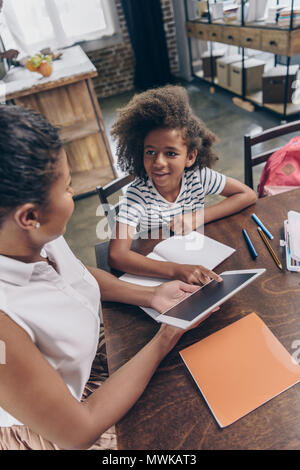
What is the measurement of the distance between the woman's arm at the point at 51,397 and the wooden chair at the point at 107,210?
42 cm

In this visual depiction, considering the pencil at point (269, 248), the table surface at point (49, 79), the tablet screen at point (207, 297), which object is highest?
the table surface at point (49, 79)

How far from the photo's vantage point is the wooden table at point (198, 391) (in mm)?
552

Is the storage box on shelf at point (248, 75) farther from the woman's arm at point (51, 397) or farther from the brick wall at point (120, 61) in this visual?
the woman's arm at point (51, 397)

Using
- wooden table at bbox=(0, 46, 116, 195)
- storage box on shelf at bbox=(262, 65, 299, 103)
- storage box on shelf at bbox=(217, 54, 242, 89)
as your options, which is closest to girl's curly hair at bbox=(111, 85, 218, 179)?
wooden table at bbox=(0, 46, 116, 195)

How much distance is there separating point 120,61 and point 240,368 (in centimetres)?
594

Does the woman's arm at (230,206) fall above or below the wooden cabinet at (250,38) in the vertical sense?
below

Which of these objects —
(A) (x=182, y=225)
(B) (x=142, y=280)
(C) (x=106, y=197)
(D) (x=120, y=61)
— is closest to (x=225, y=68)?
(D) (x=120, y=61)

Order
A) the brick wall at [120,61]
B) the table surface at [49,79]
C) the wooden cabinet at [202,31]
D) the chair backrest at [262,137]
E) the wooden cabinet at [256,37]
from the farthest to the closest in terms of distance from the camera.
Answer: the brick wall at [120,61] → the wooden cabinet at [202,31] → the wooden cabinet at [256,37] → the table surface at [49,79] → the chair backrest at [262,137]

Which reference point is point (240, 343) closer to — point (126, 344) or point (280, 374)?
point (280, 374)

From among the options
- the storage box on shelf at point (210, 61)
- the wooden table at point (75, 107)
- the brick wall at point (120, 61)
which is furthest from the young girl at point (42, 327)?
the brick wall at point (120, 61)

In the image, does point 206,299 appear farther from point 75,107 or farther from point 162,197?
point 75,107

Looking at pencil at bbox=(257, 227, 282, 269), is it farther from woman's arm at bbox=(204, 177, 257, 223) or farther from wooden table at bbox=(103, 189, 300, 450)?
woman's arm at bbox=(204, 177, 257, 223)

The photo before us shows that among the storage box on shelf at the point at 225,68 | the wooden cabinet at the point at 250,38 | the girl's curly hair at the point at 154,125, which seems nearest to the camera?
the girl's curly hair at the point at 154,125

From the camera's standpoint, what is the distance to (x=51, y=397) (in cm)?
56
